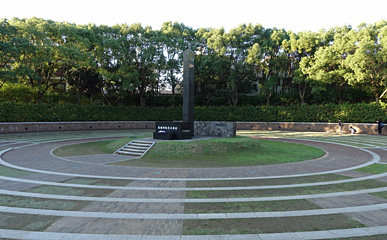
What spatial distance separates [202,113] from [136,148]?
27.5m

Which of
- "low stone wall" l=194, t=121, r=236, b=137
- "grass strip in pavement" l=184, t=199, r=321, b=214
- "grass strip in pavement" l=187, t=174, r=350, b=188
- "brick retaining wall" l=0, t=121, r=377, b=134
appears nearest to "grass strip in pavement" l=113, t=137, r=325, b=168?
"grass strip in pavement" l=187, t=174, r=350, b=188

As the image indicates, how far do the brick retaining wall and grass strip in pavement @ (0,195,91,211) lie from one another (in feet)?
88.5

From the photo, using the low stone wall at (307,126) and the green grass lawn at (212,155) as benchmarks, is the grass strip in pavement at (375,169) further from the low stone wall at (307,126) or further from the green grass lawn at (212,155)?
the low stone wall at (307,126)

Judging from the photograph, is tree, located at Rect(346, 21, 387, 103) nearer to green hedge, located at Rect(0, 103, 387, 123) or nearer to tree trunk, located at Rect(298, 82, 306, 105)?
green hedge, located at Rect(0, 103, 387, 123)

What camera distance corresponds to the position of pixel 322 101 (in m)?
39.5

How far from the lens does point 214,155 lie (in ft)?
47.9

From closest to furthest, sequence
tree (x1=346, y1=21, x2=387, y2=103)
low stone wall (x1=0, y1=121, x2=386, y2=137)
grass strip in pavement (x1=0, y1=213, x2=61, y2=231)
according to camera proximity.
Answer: grass strip in pavement (x1=0, y1=213, x2=61, y2=231) < low stone wall (x1=0, y1=121, x2=386, y2=137) < tree (x1=346, y1=21, x2=387, y2=103)

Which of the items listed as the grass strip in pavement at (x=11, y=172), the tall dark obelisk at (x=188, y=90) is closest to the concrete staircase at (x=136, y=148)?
the tall dark obelisk at (x=188, y=90)

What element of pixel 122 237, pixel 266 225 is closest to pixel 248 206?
pixel 266 225

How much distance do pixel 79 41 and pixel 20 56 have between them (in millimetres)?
7430

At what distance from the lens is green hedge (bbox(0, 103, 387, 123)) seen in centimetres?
2945

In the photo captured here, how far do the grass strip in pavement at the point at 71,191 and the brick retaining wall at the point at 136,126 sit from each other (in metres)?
26.2

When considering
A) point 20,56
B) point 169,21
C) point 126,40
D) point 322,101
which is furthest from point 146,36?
point 322,101

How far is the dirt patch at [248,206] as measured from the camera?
19.9ft
